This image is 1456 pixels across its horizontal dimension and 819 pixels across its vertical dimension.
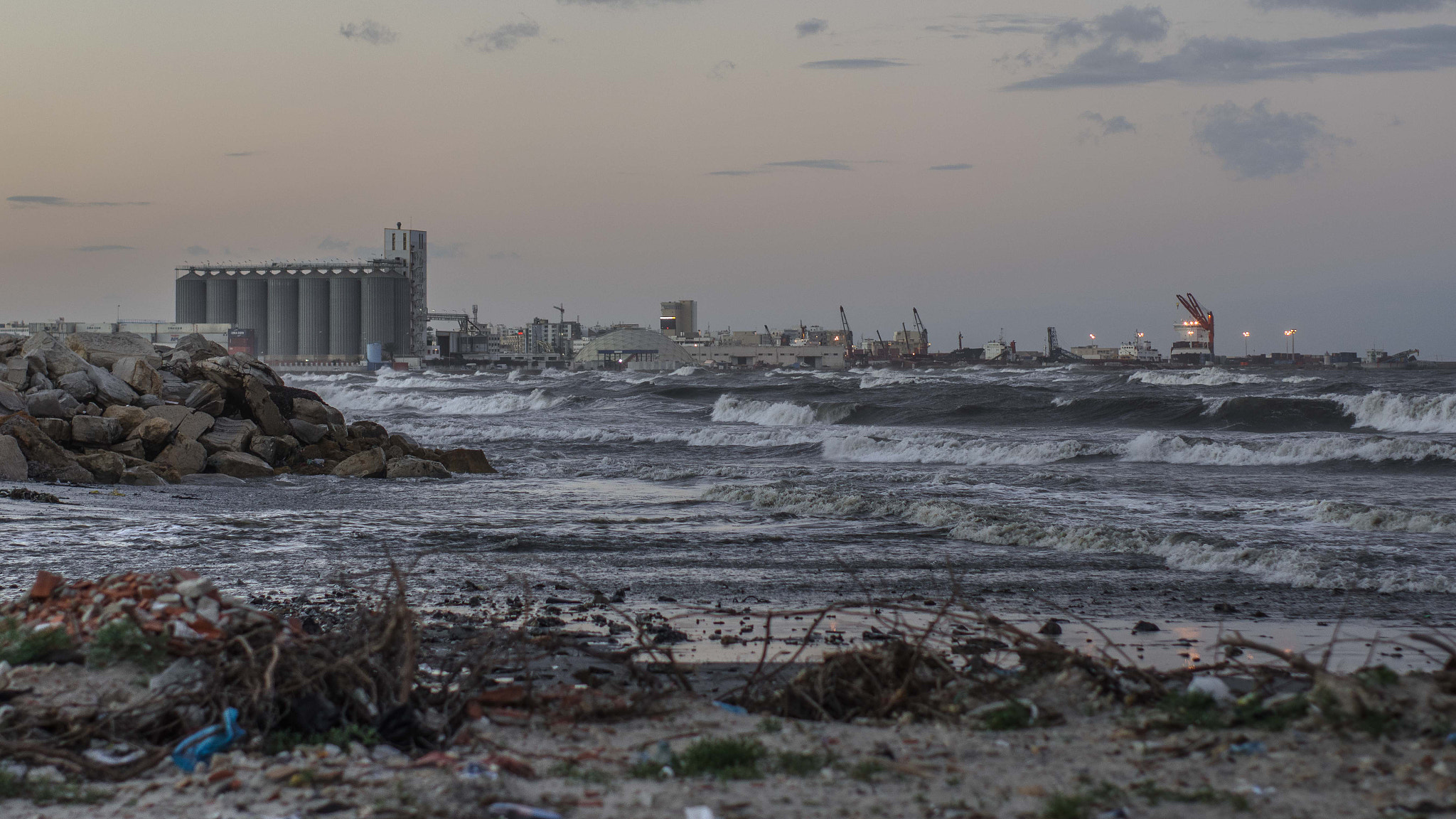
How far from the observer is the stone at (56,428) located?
1622 cm

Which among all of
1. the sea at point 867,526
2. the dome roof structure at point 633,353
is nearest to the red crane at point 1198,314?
the dome roof structure at point 633,353

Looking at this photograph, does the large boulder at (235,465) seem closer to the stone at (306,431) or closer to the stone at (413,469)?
the stone at (413,469)

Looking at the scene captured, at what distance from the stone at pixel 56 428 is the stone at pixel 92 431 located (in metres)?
0.07

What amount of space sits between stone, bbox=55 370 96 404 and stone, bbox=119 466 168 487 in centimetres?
305

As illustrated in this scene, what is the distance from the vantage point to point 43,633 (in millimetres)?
5188

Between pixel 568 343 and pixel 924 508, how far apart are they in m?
170

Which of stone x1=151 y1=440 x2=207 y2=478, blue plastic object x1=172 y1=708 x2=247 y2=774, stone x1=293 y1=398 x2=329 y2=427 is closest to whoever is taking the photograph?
blue plastic object x1=172 y1=708 x2=247 y2=774

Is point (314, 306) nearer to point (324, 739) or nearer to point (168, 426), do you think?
point (168, 426)

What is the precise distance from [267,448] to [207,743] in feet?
51.5

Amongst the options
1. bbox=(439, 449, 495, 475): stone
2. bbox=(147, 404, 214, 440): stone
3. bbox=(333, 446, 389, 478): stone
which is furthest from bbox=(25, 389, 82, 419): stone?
bbox=(439, 449, 495, 475): stone

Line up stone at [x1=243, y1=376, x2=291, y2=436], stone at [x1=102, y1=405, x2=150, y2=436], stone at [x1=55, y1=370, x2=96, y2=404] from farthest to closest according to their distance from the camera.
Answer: stone at [x1=243, y1=376, x2=291, y2=436], stone at [x1=55, y1=370, x2=96, y2=404], stone at [x1=102, y1=405, x2=150, y2=436]

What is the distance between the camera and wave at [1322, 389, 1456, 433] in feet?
111

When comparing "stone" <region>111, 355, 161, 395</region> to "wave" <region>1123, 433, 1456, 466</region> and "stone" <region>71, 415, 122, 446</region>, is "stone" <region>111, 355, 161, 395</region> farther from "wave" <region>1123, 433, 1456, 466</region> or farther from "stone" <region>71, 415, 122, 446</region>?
"wave" <region>1123, 433, 1456, 466</region>

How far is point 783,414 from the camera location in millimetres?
42031
